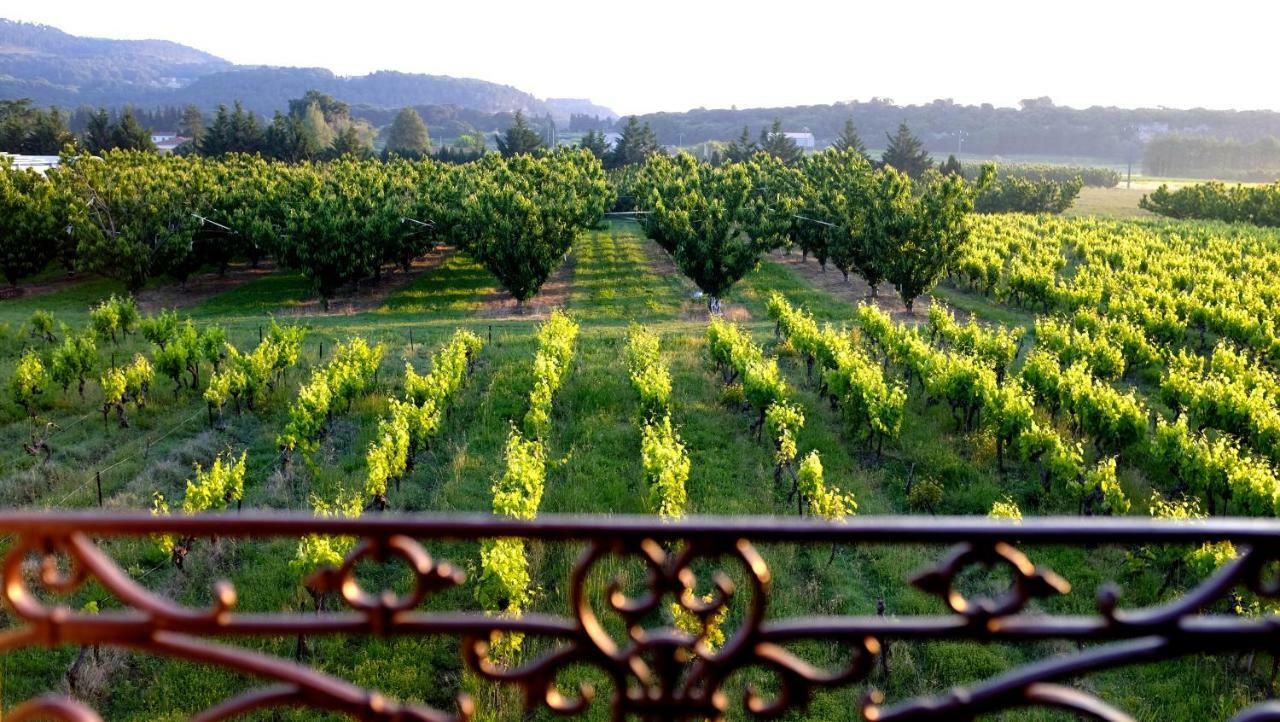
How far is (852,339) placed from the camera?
23.9 metres

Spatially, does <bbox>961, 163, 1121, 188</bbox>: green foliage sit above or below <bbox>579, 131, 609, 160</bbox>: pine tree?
below

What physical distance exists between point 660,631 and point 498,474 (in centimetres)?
1323

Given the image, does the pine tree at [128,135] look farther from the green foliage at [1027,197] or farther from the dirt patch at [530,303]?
the green foliage at [1027,197]

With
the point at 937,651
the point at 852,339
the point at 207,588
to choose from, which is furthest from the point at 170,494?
the point at 852,339

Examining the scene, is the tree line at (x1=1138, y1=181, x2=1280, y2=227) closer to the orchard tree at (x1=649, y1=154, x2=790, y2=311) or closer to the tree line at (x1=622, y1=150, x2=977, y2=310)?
the tree line at (x1=622, y1=150, x2=977, y2=310)

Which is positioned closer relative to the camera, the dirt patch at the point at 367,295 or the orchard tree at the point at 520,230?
the orchard tree at the point at 520,230

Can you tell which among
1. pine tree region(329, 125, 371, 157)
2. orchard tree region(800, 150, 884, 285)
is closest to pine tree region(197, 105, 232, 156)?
pine tree region(329, 125, 371, 157)

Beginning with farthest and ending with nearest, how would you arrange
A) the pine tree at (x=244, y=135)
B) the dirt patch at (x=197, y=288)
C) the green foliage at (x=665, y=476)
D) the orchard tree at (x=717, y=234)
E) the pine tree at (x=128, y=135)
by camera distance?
the pine tree at (x=244, y=135) < the pine tree at (x=128, y=135) < the dirt patch at (x=197, y=288) < the orchard tree at (x=717, y=234) < the green foliage at (x=665, y=476)

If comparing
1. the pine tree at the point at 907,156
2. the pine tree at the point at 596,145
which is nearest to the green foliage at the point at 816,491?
the pine tree at the point at 907,156

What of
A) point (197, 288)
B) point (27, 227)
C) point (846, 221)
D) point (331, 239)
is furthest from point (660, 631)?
point (197, 288)

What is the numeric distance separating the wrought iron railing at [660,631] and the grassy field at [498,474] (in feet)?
23.3

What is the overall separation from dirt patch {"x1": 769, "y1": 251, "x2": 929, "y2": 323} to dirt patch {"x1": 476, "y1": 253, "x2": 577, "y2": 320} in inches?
430

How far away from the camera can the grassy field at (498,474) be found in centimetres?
929

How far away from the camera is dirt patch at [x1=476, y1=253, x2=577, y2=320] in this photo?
2998 centimetres
